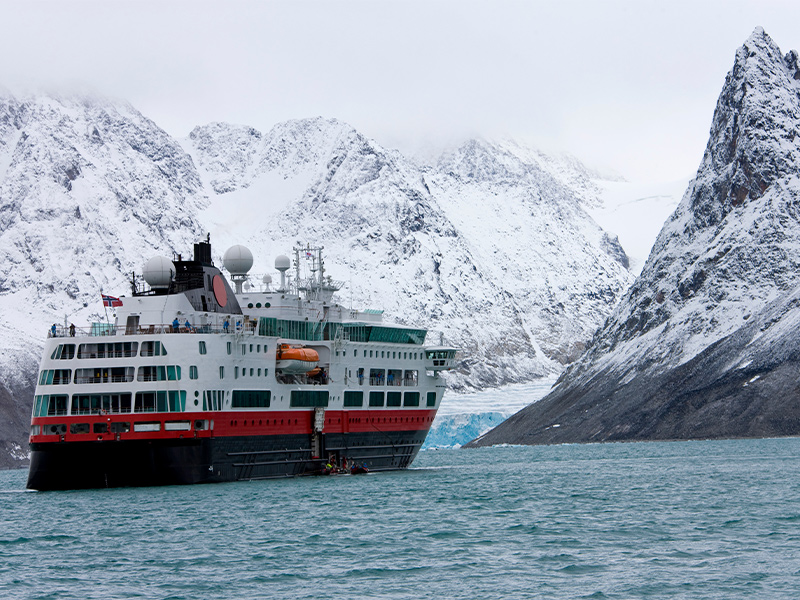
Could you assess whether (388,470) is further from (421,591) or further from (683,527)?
(421,591)

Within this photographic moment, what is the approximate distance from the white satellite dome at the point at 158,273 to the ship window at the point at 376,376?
19496 mm

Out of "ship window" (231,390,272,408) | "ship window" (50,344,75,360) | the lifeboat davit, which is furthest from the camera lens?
the lifeboat davit

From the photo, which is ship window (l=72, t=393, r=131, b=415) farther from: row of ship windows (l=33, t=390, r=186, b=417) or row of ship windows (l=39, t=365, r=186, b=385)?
row of ship windows (l=39, t=365, r=186, b=385)

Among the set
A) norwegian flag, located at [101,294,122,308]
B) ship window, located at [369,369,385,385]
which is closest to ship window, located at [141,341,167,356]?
norwegian flag, located at [101,294,122,308]

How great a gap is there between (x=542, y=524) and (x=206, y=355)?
108 feet

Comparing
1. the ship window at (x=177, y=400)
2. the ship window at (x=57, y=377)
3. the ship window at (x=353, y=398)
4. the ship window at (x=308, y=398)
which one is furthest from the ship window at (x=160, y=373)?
the ship window at (x=353, y=398)

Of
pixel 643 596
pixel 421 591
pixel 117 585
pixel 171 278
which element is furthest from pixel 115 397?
pixel 643 596

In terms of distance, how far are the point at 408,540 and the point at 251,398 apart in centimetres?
3518

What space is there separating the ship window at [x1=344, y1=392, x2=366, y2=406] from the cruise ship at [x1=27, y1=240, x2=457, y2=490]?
0.16 metres

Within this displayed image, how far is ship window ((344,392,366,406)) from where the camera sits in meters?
103

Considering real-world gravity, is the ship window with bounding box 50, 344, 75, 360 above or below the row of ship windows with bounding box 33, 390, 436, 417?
above

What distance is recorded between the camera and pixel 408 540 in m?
59.6

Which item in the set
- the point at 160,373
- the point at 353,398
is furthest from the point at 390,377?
the point at 160,373

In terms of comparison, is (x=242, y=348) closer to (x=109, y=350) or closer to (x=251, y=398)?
(x=251, y=398)
